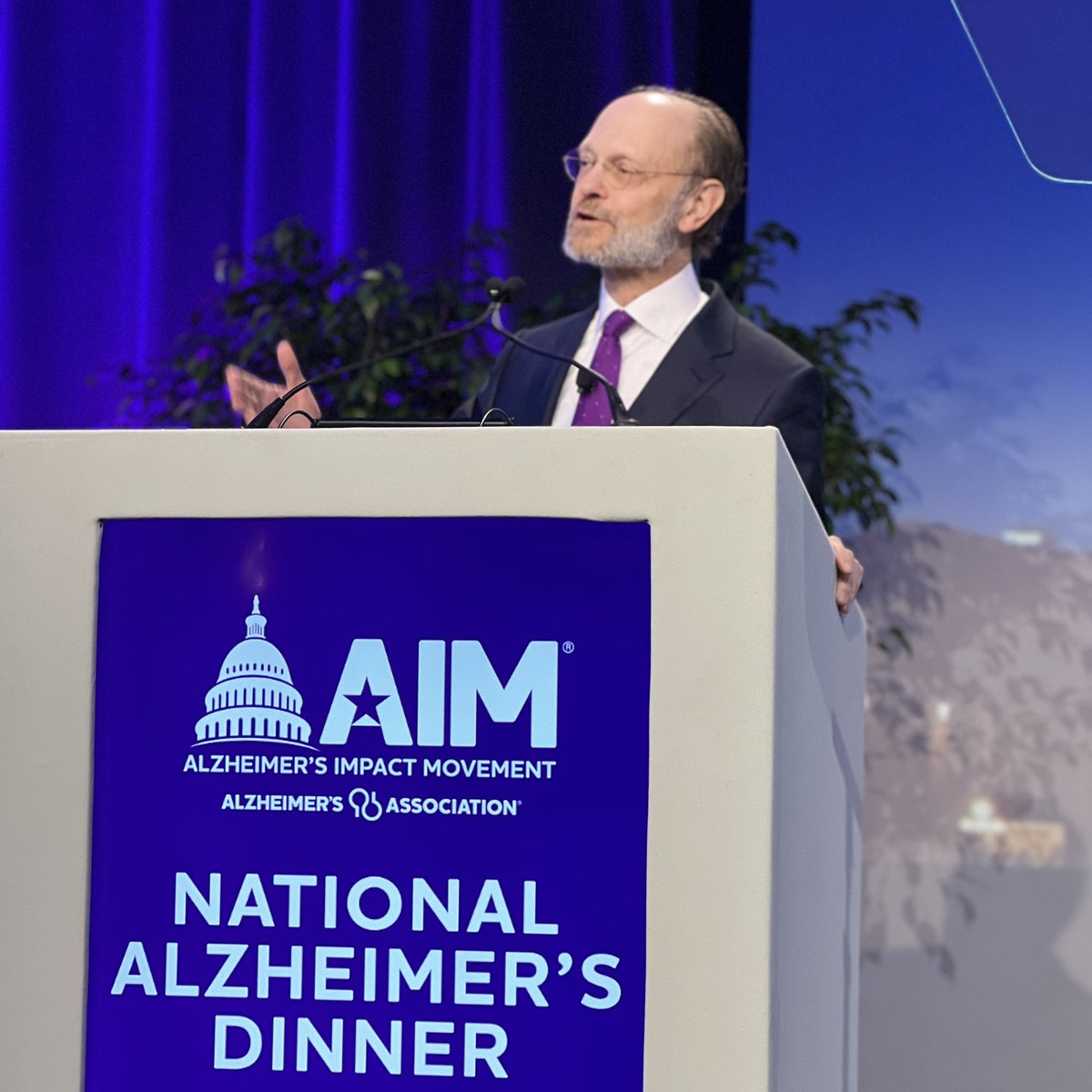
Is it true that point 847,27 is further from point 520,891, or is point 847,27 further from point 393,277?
point 520,891

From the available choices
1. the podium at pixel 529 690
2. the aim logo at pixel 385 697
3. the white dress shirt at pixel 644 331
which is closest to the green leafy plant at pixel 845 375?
the white dress shirt at pixel 644 331

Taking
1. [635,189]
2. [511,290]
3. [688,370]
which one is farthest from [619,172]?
[511,290]

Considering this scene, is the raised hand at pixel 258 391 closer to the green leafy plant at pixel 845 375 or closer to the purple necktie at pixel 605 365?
the purple necktie at pixel 605 365

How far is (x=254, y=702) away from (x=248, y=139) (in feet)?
9.57

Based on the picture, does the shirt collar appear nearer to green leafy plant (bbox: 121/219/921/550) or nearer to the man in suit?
the man in suit

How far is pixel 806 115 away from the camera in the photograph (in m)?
3.85

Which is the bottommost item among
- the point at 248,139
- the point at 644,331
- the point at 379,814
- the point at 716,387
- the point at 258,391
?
the point at 379,814

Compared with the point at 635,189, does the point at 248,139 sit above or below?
above

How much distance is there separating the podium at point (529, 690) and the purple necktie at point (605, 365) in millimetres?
937

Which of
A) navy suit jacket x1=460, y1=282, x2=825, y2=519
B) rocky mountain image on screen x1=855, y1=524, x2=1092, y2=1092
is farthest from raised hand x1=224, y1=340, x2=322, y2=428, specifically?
rocky mountain image on screen x1=855, y1=524, x2=1092, y2=1092

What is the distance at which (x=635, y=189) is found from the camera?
222cm

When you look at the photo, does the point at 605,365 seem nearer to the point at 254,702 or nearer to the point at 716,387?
the point at 716,387

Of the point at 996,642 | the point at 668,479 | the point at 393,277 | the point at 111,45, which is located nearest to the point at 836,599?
the point at 668,479

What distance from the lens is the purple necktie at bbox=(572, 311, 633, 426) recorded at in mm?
1941
